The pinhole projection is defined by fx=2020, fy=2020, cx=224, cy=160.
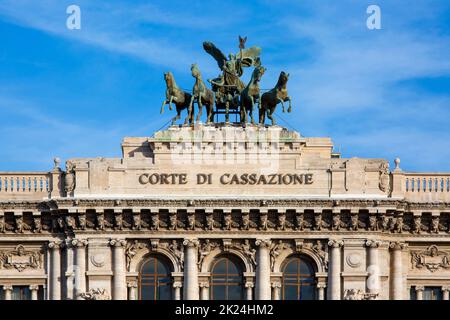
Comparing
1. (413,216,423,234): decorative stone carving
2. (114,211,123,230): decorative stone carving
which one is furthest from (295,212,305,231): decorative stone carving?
(114,211,123,230): decorative stone carving

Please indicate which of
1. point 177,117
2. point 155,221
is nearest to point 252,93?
point 177,117

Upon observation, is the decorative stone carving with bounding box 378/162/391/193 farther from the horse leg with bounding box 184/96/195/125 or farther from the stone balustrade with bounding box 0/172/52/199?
the stone balustrade with bounding box 0/172/52/199

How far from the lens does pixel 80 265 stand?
97000 millimetres

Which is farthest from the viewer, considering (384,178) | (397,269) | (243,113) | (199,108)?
(243,113)

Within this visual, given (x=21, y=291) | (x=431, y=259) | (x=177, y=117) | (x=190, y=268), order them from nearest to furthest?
1. (x=190, y=268)
2. (x=431, y=259)
3. (x=21, y=291)
4. (x=177, y=117)

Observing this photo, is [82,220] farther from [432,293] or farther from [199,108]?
[432,293]

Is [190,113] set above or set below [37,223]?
above

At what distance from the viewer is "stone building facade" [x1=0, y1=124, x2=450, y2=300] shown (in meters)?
96.7

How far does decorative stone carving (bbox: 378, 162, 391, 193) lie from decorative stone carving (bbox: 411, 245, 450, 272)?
3.75 m

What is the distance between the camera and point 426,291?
98.6m

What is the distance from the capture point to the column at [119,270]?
96688 mm

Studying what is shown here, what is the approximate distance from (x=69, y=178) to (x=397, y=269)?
1648cm
